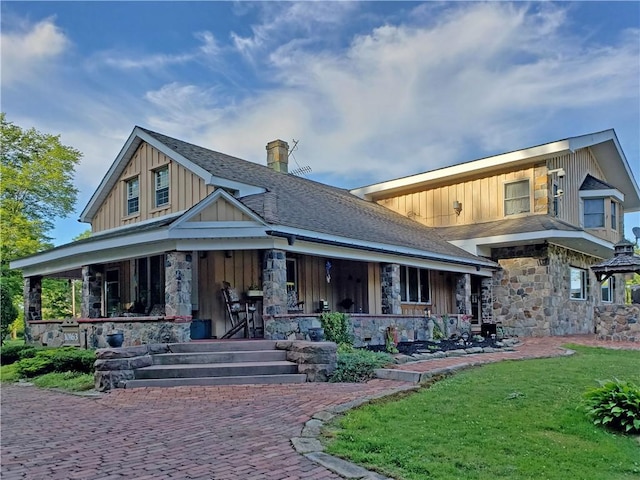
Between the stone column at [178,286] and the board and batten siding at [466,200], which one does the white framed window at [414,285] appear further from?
the stone column at [178,286]

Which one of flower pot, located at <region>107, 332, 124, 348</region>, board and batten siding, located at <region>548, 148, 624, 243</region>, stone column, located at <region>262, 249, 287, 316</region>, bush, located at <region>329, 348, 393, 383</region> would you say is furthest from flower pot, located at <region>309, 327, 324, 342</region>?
board and batten siding, located at <region>548, 148, 624, 243</region>

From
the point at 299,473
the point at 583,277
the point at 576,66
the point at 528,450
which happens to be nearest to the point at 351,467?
the point at 299,473

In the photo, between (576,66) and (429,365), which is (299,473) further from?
(576,66)

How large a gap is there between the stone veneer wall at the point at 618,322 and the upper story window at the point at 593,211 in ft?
18.8

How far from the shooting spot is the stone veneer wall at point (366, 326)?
31.9ft

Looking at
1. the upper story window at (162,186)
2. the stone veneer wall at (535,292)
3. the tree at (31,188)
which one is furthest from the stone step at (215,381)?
the tree at (31,188)

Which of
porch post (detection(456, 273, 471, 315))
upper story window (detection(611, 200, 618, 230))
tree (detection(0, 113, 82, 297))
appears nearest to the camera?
porch post (detection(456, 273, 471, 315))

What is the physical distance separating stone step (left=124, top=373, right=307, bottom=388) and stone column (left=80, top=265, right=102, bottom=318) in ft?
18.6

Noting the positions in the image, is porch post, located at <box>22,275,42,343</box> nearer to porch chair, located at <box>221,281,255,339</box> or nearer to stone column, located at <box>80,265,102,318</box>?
stone column, located at <box>80,265,102,318</box>

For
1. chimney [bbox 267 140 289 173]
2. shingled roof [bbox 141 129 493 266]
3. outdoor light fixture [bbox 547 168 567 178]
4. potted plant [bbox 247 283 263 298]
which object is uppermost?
chimney [bbox 267 140 289 173]

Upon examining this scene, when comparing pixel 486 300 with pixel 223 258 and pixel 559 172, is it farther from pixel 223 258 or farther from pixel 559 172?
pixel 223 258

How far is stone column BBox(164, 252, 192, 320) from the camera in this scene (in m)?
9.62

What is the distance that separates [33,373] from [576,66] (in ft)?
48.9

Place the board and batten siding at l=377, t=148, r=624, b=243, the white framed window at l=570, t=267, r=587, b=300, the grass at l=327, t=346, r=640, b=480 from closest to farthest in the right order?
the grass at l=327, t=346, r=640, b=480, the board and batten siding at l=377, t=148, r=624, b=243, the white framed window at l=570, t=267, r=587, b=300
